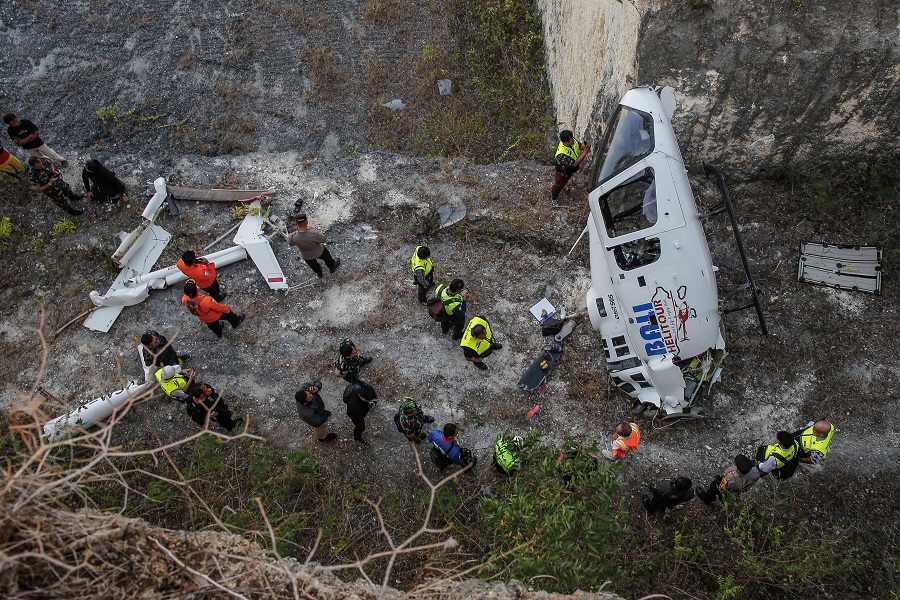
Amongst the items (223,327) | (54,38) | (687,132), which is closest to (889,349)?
(687,132)

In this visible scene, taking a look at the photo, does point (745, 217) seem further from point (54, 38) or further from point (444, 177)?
point (54, 38)

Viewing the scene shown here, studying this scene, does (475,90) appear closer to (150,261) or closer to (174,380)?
(150,261)

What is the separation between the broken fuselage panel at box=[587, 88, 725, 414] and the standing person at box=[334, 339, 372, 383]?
317cm

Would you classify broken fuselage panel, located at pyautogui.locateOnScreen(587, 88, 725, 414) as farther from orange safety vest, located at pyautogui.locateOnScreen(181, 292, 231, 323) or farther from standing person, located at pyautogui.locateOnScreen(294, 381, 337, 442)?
orange safety vest, located at pyautogui.locateOnScreen(181, 292, 231, 323)

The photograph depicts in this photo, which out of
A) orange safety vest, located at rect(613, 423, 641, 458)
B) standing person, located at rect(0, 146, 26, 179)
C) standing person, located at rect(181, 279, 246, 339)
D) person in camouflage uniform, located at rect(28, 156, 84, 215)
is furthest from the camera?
standing person, located at rect(0, 146, 26, 179)

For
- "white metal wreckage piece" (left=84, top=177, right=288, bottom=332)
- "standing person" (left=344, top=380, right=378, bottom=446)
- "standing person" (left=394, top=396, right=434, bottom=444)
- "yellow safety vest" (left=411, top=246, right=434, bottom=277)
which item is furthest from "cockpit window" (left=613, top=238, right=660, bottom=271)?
"white metal wreckage piece" (left=84, top=177, right=288, bottom=332)

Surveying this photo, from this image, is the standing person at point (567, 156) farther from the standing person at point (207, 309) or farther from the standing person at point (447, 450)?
the standing person at point (207, 309)

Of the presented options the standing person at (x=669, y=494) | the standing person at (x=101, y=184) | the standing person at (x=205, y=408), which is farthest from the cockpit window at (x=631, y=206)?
the standing person at (x=101, y=184)

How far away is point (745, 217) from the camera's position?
8.20m

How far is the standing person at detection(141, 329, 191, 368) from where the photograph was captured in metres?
6.77

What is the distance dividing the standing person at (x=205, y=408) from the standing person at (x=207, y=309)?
97 cm

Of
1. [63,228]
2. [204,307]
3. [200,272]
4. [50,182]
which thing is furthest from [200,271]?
[50,182]

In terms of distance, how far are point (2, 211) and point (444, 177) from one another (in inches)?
277

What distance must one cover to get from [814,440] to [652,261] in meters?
2.53
